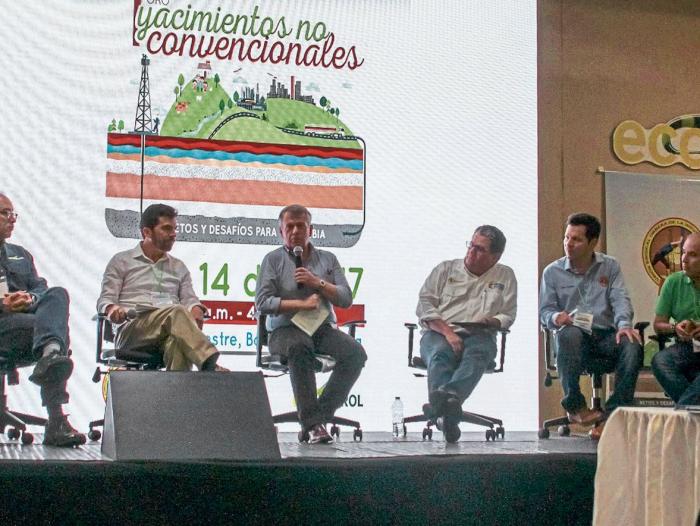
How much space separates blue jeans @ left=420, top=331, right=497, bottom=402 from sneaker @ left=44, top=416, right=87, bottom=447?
1680 mm

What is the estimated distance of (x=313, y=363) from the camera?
13.8 feet

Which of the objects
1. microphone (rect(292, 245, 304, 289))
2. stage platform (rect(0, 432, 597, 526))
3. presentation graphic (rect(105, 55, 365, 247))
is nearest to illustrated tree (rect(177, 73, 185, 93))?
presentation graphic (rect(105, 55, 365, 247))

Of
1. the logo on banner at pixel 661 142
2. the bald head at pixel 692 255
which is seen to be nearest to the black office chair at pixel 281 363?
the bald head at pixel 692 255

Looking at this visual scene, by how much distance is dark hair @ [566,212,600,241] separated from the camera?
469 centimetres

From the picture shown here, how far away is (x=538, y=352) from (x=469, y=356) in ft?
3.76

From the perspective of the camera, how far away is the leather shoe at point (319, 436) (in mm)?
4082

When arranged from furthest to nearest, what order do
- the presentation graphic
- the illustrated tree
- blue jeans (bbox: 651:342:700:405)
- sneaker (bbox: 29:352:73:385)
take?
the illustrated tree → the presentation graphic → blue jeans (bbox: 651:342:700:405) → sneaker (bbox: 29:352:73:385)

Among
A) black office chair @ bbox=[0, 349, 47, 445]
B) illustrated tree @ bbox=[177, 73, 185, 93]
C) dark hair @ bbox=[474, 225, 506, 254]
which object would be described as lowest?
black office chair @ bbox=[0, 349, 47, 445]

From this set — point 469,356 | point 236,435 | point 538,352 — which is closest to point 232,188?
point 469,356

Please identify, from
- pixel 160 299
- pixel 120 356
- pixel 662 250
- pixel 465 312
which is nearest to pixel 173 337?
pixel 120 356

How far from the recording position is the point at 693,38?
616cm

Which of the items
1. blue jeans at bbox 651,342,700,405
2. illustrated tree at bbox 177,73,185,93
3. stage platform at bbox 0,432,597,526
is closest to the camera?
stage platform at bbox 0,432,597,526

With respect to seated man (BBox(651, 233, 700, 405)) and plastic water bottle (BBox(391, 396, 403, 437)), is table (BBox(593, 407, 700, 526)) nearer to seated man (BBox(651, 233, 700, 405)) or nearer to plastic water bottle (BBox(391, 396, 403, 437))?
seated man (BBox(651, 233, 700, 405))

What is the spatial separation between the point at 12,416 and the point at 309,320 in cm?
133
